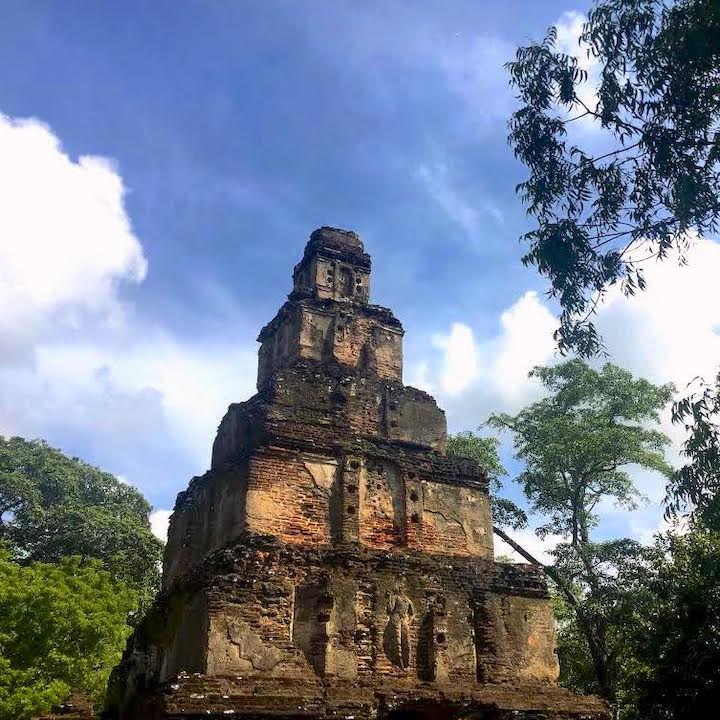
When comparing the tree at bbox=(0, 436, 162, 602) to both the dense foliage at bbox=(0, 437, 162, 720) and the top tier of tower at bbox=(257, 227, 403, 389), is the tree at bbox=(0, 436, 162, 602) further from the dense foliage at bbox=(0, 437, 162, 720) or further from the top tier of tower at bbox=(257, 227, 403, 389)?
the top tier of tower at bbox=(257, 227, 403, 389)

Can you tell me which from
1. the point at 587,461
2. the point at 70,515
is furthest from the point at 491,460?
the point at 70,515

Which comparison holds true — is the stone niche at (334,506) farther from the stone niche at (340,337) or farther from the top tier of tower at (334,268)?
the top tier of tower at (334,268)

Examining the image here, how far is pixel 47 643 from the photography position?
17734 millimetres

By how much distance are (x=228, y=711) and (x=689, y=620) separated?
10.5 metres

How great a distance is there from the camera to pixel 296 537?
1189cm

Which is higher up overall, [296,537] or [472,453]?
Result: [472,453]

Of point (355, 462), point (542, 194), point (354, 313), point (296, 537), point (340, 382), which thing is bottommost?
point (296, 537)

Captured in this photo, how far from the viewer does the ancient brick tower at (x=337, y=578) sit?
33.8 ft

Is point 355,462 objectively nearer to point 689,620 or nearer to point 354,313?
point 354,313

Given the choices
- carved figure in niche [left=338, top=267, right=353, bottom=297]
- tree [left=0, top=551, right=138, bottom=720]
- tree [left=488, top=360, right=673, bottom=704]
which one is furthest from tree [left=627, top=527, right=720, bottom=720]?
tree [left=0, top=551, right=138, bottom=720]

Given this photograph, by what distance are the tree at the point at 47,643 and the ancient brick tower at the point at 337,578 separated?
4846 mm

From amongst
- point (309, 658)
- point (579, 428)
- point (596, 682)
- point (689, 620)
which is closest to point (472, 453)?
point (579, 428)

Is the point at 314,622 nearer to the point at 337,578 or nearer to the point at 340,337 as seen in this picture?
the point at 337,578

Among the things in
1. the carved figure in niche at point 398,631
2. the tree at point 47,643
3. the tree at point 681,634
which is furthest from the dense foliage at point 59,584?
the tree at point 681,634
